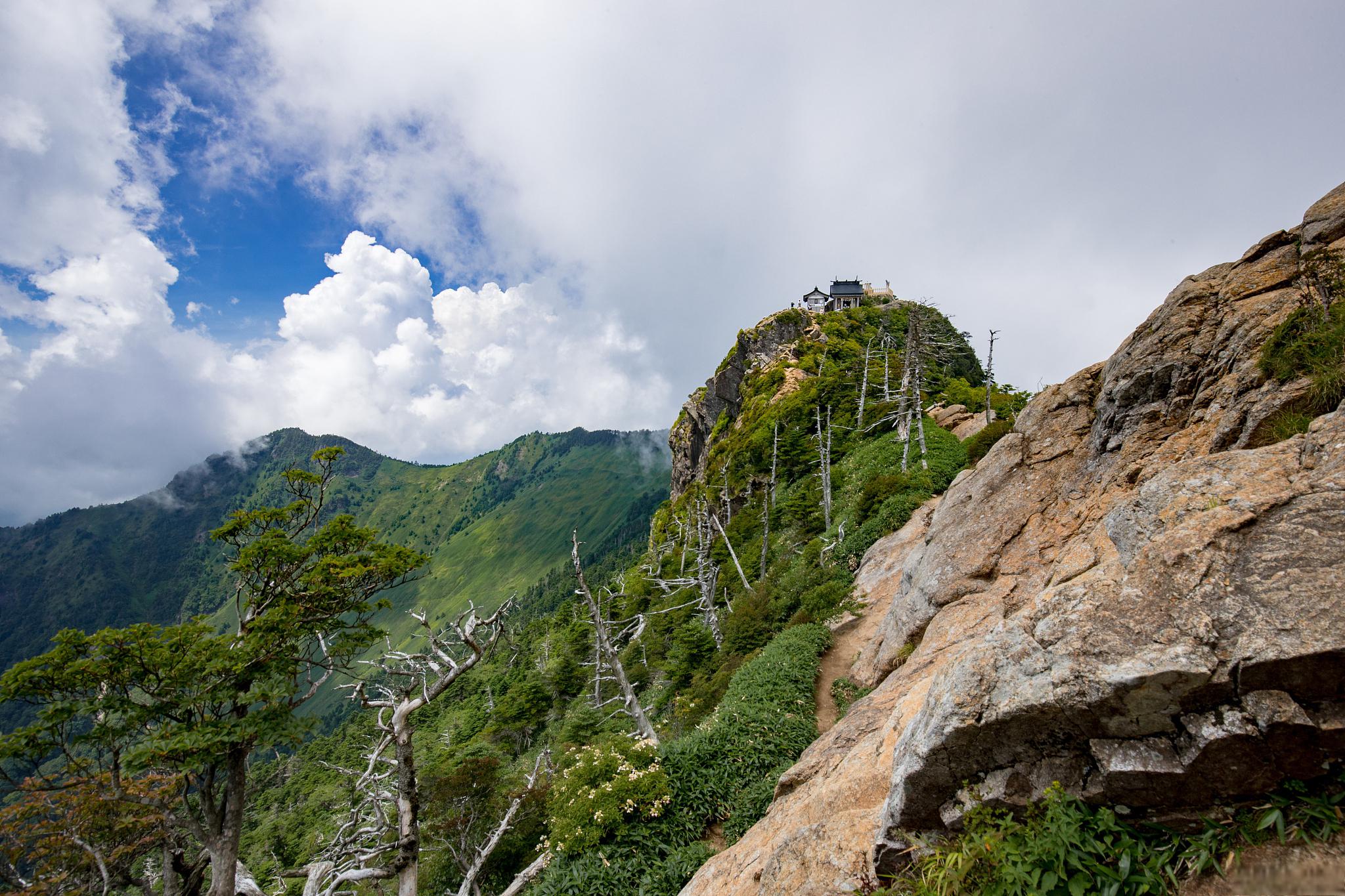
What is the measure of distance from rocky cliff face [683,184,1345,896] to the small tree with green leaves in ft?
39.2

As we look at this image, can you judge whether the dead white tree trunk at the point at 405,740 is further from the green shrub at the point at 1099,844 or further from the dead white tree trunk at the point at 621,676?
the green shrub at the point at 1099,844

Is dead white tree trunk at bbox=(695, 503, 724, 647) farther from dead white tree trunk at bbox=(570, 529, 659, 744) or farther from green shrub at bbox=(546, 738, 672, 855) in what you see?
green shrub at bbox=(546, 738, 672, 855)

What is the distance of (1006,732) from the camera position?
5.36 m

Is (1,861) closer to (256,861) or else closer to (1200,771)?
(1200,771)

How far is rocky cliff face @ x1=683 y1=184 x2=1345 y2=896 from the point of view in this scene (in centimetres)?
420

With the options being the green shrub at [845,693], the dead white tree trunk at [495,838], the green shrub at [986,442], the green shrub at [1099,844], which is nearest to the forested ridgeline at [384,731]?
the dead white tree trunk at [495,838]

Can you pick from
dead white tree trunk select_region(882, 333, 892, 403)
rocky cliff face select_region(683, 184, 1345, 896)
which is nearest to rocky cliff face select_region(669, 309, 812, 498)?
dead white tree trunk select_region(882, 333, 892, 403)

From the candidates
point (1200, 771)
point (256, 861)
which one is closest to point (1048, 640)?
point (1200, 771)

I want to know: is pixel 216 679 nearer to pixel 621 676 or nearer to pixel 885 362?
pixel 621 676

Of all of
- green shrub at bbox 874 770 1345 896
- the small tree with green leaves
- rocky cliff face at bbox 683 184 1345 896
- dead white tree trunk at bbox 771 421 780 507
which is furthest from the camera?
dead white tree trunk at bbox 771 421 780 507

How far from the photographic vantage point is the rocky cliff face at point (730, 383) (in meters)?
70.4

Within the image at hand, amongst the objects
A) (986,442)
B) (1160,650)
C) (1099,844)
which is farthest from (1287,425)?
(986,442)

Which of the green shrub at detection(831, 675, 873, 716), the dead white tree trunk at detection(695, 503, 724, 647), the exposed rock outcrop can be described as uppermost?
the exposed rock outcrop

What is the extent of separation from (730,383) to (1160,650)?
67.2m
